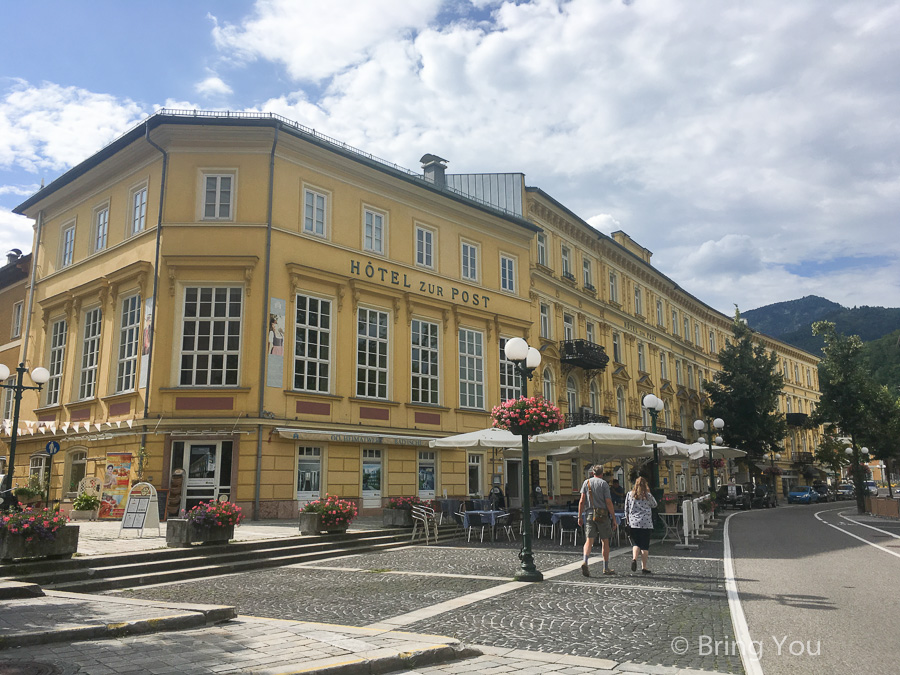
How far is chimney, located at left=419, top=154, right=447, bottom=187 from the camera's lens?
31344 mm

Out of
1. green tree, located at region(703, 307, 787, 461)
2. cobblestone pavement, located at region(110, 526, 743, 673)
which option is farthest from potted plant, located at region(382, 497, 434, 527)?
green tree, located at region(703, 307, 787, 461)

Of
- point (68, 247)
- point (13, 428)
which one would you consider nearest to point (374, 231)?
point (68, 247)

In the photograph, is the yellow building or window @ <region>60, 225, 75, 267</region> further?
window @ <region>60, 225, 75, 267</region>

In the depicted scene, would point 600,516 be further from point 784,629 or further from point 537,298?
point 537,298

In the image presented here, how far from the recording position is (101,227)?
80.1 feet

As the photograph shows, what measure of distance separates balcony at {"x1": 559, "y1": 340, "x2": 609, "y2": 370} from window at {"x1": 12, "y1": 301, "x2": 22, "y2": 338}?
80.7 feet

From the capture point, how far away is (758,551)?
14805 millimetres

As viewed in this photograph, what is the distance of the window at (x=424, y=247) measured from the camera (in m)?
26.4

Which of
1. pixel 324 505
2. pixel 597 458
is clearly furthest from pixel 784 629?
pixel 597 458

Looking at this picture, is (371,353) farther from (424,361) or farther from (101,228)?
(101,228)

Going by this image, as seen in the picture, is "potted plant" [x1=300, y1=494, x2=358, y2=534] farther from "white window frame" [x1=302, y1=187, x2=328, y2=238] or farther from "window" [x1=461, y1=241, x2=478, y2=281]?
"window" [x1=461, y1=241, x2=478, y2=281]

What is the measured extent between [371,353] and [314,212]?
512cm

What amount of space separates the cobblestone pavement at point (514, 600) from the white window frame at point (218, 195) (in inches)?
488

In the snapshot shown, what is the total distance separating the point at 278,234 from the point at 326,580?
1325cm
